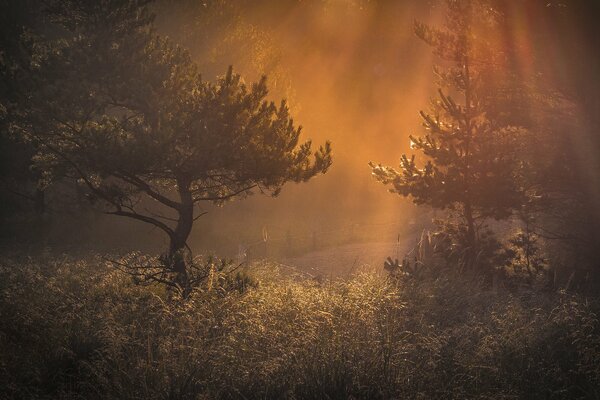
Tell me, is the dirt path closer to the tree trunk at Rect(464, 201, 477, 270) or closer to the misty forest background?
the misty forest background

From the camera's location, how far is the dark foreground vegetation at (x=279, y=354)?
594 centimetres

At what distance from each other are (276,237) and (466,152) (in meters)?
13.3

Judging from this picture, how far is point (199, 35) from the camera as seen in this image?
2644 cm

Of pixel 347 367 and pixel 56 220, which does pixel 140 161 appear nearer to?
pixel 347 367

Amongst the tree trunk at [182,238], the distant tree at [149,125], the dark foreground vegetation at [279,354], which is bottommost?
the dark foreground vegetation at [279,354]

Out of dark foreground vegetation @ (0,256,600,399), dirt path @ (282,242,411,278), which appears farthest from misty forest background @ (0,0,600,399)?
dirt path @ (282,242,411,278)

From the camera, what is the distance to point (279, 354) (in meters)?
6.72

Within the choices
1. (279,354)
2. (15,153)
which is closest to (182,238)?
(279,354)

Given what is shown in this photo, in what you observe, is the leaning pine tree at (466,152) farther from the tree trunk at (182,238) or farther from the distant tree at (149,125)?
the tree trunk at (182,238)

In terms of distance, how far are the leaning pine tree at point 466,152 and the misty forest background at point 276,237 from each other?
6 cm

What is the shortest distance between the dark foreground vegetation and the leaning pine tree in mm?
4714

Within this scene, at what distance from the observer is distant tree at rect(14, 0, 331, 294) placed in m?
10.1

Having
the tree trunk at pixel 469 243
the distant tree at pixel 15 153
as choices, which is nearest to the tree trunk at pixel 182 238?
the tree trunk at pixel 469 243

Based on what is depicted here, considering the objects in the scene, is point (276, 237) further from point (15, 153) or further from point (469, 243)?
point (469, 243)
